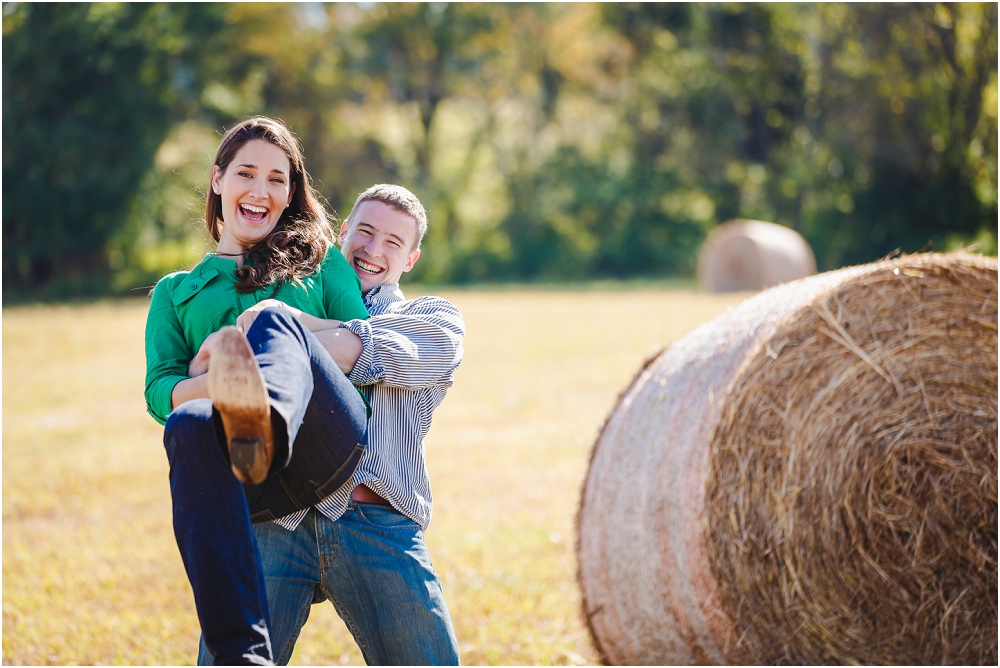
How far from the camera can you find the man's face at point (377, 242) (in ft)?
8.13

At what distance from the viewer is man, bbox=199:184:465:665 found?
2.19 metres

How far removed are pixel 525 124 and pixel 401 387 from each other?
99.7 feet

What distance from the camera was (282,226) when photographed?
93.1 inches

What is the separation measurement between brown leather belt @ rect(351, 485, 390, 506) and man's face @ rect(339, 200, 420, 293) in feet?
1.84

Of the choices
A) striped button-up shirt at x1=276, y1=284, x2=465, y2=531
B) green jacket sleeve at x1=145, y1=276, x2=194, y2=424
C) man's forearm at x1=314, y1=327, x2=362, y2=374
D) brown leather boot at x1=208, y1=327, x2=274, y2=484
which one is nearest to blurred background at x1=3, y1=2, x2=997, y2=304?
green jacket sleeve at x1=145, y1=276, x2=194, y2=424

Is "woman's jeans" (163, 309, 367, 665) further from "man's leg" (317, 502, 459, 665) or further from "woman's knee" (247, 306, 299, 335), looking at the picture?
"man's leg" (317, 502, 459, 665)

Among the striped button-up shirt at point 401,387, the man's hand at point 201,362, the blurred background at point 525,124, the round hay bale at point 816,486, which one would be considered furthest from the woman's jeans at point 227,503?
the blurred background at point 525,124

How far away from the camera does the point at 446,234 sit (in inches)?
1107

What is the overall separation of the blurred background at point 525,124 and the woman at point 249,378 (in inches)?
496

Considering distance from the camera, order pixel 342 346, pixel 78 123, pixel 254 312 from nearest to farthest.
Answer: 1. pixel 254 312
2. pixel 342 346
3. pixel 78 123

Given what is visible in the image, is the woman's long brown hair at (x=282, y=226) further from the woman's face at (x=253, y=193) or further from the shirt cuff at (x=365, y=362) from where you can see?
the shirt cuff at (x=365, y=362)

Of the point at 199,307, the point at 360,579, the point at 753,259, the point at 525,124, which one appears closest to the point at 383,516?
the point at 360,579

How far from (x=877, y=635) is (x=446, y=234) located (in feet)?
82.8

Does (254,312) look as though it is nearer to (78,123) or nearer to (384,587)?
(384,587)
